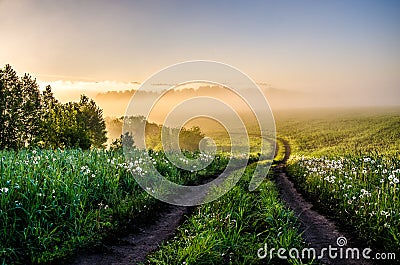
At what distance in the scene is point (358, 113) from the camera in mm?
27156

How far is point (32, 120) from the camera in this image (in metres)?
49.7

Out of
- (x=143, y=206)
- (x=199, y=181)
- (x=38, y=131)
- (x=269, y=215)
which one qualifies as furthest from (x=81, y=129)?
(x=269, y=215)

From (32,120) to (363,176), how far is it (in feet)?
160

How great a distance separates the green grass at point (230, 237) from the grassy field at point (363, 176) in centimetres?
166

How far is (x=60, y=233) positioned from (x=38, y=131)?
46.3 m

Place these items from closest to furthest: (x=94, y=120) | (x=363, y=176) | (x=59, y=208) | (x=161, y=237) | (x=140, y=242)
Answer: (x=59, y=208) < (x=140, y=242) < (x=161, y=237) < (x=363, y=176) < (x=94, y=120)

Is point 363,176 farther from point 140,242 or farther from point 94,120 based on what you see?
point 94,120

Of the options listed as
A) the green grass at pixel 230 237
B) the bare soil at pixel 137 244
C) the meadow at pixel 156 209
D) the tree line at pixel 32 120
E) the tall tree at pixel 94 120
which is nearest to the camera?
the green grass at pixel 230 237

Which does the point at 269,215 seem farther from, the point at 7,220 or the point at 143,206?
the point at 7,220

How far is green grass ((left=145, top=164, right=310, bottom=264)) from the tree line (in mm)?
33802

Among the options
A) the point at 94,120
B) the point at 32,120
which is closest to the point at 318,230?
the point at 32,120

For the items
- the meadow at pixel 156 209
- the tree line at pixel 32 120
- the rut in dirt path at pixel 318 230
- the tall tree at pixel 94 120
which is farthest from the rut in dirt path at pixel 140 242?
the tall tree at pixel 94 120

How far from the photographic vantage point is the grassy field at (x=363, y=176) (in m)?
7.42

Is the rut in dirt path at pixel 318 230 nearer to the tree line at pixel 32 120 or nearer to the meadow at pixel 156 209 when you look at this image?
the meadow at pixel 156 209
